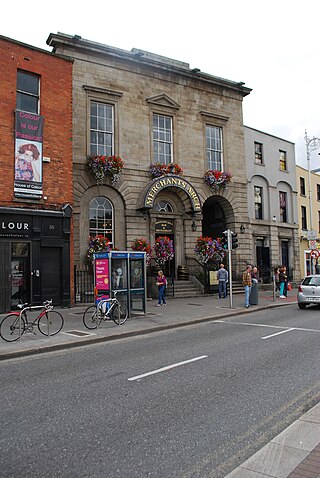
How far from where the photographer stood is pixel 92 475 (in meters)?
3.43

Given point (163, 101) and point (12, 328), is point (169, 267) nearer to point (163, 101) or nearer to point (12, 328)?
point (163, 101)

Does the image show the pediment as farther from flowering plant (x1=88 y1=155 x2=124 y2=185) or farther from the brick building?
the brick building

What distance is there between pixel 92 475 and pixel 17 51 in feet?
53.8

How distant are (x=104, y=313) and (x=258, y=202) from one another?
19.1 m

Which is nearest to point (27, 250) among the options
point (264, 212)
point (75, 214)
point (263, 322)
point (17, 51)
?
point (75, 214)

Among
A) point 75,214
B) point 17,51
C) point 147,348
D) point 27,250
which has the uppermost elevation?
point 17,51

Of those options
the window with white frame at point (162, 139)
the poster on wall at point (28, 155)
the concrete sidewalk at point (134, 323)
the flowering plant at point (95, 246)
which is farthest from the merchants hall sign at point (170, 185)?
the poster on wall at point (28, 155)

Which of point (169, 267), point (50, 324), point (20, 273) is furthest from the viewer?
point (169, 267)

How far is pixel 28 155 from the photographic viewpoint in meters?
15.7

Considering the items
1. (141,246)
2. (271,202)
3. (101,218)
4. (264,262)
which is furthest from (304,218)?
(101,218)

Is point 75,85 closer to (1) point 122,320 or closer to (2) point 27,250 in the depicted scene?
(2) point 27,250

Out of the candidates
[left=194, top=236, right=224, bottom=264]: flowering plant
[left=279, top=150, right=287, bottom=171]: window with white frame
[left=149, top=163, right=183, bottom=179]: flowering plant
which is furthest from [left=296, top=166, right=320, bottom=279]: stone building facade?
[left=149, top=163, right=183, bottom=179]: flowering plant

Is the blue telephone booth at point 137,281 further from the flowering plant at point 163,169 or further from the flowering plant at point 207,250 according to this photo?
the flowering plant at point 207,250

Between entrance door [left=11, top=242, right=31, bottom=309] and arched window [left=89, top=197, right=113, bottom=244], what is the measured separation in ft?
17.5
